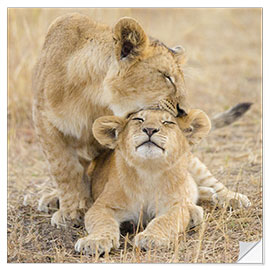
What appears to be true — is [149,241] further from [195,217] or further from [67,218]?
[67,218]

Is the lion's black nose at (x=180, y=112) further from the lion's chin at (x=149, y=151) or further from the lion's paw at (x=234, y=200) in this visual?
the lion's paw at (x=234, y=200)

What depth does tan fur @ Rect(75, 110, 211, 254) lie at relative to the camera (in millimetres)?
3027

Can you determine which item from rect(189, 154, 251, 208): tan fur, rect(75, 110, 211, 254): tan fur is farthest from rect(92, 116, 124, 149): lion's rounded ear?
rect(189, 154, 251, 208): tan fur

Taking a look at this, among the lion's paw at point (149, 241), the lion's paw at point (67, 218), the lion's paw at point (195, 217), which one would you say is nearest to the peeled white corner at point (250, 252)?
the lion's paw at point (195, 217)

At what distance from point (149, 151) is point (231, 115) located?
176cm

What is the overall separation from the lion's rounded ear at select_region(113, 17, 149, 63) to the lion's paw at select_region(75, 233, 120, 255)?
100 cm

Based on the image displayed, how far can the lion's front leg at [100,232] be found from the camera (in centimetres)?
300

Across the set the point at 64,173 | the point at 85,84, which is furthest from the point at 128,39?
the point at 64,173

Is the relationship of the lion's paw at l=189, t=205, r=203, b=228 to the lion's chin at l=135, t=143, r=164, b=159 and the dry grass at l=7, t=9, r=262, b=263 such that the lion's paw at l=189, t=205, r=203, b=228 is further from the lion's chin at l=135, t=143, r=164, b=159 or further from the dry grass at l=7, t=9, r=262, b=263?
the lion's chin at l=135, t=143, r=164, b=159

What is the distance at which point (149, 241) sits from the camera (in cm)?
300

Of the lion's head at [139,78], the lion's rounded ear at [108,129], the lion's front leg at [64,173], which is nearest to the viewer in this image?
the lion's head at [139,78]

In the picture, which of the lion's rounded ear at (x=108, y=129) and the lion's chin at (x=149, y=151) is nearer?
the lion's chin at (x=149, y=151)

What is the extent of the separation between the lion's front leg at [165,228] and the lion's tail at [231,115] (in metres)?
1.43
